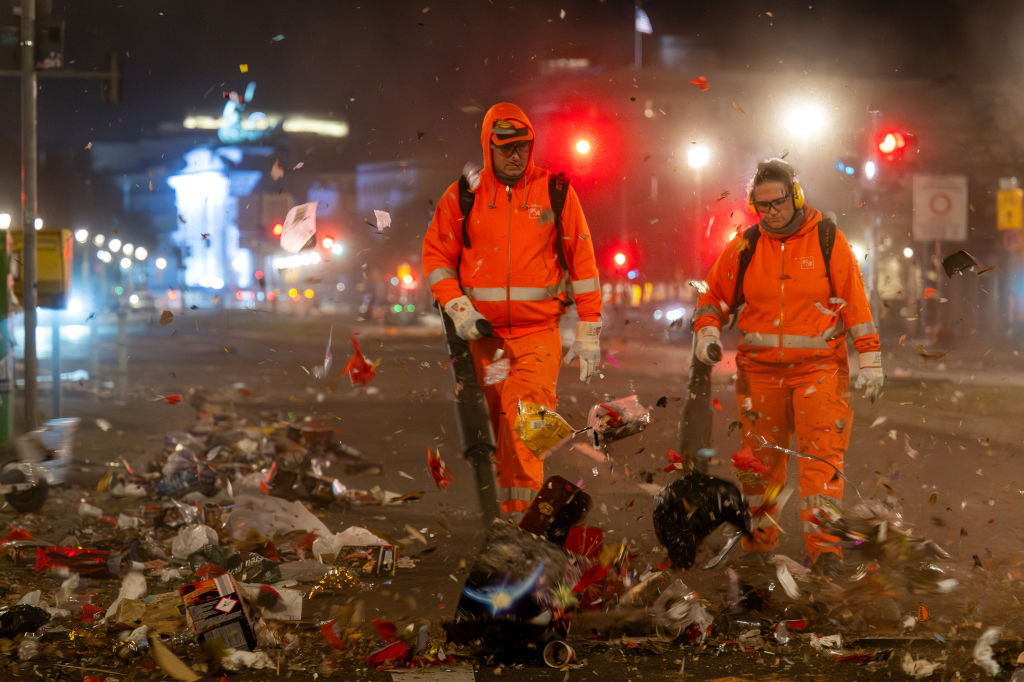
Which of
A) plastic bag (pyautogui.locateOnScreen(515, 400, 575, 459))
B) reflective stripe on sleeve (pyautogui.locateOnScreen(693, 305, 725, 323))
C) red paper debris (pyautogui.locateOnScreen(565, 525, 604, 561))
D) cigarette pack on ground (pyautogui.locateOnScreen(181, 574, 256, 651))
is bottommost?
cigarette pack on ground (pyautogui.locateOnScreen(181, 574, 256, 651))

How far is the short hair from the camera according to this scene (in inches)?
220

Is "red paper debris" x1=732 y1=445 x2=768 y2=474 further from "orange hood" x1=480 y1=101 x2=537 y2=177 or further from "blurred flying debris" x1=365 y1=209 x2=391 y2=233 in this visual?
"blurred flying debris" x1=365 y1=209 x2=391 y2=233

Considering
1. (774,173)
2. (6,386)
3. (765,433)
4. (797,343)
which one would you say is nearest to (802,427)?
(765,433)

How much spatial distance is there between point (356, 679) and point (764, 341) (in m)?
2.79

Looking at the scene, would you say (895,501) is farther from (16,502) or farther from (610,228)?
(610,228)

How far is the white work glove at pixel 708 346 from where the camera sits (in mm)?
5742

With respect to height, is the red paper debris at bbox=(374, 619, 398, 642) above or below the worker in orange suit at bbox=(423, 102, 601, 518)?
below

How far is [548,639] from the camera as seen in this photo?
13.4ft

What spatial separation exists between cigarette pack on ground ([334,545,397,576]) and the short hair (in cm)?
250

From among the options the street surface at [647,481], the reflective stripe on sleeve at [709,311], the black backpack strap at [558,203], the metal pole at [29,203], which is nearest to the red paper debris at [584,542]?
the street surface at [647,481]

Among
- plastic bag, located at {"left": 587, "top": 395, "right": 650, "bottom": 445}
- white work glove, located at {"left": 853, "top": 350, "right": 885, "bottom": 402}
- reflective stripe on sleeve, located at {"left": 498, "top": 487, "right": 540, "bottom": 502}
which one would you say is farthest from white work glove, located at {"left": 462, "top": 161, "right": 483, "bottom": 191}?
white work glove, located at {"left": 853, "top": 350, "right": 885, "bottom": 402}

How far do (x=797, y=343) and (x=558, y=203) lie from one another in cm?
135

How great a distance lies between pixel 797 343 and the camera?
5586mm

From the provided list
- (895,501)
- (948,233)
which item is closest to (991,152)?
(948,233)
